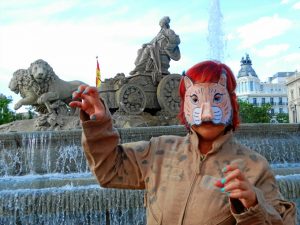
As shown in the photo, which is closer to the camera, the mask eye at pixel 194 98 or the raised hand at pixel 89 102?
the raised hand at pixel 89 102

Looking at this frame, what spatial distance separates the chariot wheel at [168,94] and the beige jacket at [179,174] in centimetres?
1010

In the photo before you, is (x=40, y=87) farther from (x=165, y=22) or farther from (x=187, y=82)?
(x=187, y=82)

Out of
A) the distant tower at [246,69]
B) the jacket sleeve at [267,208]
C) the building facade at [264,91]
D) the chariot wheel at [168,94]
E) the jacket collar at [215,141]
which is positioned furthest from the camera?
the distant tower at [246,69]

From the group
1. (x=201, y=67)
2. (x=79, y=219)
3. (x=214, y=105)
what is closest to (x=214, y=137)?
(x=214, y=105)

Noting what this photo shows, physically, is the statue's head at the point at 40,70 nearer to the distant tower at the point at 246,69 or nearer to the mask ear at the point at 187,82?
the mask ear at the point at 187,82

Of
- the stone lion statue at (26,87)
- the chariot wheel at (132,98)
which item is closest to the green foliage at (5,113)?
the stone lion statue at (26,87)

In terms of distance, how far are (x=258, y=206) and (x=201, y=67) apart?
66cm

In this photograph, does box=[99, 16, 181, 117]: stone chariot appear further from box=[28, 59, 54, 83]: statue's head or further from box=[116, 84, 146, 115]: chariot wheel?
box=[28, 59, 54, 83]: statue's head

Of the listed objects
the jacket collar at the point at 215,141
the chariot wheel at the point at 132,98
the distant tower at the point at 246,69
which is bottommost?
the jacket collar at the point at 215,141

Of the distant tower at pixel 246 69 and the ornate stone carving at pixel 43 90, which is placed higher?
the distant tower at pixel 246 69

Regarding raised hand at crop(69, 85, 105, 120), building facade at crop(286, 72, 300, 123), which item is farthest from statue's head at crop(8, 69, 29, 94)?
building facade at crop(286, 72, 300, 123)

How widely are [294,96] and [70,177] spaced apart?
57852 mm

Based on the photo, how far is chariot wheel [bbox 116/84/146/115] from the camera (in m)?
12.0

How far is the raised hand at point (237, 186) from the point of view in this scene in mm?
1566
